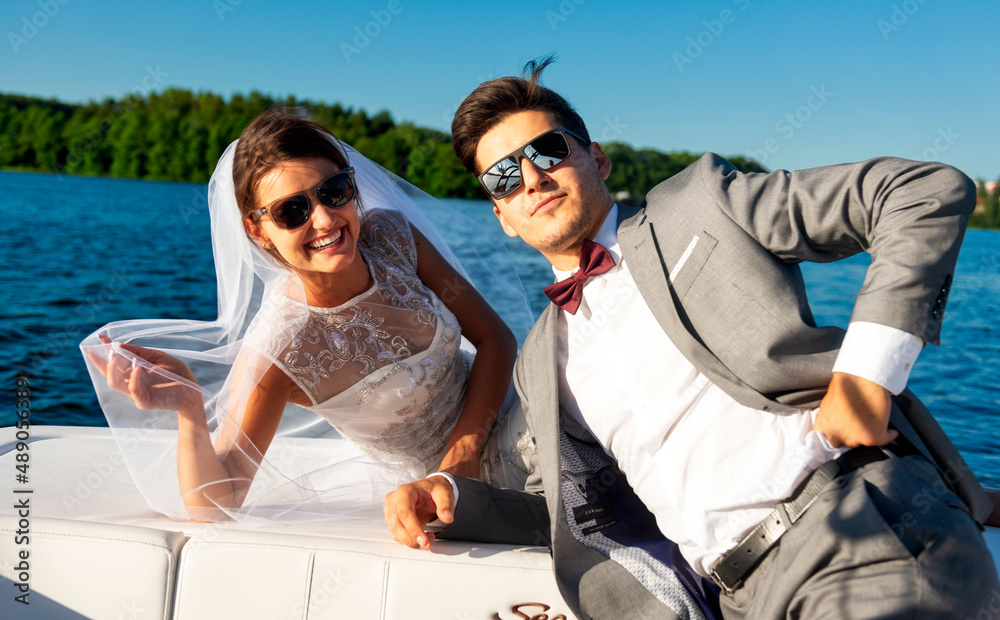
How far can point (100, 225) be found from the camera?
2408cm

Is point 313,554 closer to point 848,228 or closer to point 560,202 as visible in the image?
point 560,202

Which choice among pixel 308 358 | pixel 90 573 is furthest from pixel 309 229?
pixel 90 573

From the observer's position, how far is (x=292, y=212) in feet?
7.49

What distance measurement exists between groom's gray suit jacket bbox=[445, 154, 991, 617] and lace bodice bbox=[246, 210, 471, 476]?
69 centimetres

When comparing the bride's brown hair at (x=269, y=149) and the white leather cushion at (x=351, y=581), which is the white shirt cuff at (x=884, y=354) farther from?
the bride's brown hair at (x=269, y=149)

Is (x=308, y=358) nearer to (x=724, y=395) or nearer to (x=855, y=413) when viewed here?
(x=724, y=395)

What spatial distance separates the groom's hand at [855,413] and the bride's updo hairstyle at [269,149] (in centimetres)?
178

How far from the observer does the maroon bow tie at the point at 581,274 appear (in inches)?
78.4

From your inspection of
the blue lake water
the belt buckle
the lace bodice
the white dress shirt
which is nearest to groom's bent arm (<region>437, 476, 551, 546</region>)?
the white dress shirt

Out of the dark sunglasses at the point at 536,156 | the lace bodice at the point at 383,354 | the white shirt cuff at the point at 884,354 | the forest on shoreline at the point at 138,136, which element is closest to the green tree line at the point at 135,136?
the forest on shoreline at the point at 138,136

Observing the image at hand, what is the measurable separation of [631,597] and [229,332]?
1677mm

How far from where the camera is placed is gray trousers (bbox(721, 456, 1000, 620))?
1.36 metres

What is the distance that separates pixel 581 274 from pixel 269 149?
1.16 m

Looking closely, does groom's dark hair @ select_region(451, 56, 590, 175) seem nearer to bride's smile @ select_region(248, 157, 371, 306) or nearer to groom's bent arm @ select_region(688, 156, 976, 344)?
bride's smile @ select_region(248, 157, 371, 306)
